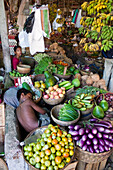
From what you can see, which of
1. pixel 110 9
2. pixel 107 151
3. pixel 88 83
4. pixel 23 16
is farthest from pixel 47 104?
pixel 23 16

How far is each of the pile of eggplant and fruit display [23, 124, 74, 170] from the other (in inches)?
5.6

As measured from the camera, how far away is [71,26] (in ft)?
32.5

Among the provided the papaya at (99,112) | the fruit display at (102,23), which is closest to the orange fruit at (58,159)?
the papaya at (99,112)

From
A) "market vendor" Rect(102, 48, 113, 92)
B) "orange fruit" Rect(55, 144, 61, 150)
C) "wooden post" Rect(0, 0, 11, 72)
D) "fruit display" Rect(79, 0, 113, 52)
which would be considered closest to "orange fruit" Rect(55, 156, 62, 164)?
"orange fruit" Rect(55, 144, 61, 150)

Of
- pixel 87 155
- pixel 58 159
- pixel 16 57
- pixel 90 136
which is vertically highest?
pixel 16 57

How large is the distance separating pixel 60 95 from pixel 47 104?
489mm

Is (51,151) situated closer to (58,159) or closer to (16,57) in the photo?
(58,159)

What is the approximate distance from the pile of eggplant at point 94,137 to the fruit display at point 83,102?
2.10ft

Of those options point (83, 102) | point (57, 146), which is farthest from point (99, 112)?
point (57, 146)

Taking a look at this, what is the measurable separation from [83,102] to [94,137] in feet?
3.10

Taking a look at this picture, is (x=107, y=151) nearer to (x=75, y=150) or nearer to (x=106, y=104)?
(x=75, y=150)

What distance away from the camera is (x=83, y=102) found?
9.60 feet

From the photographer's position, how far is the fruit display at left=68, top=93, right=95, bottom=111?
2.80 m

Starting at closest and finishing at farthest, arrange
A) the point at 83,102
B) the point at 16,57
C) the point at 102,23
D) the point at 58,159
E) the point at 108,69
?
the point at 58,159 < the point at 83,102 < the point at 102,23 < the point at 108,69 < the point at 16,57
